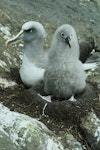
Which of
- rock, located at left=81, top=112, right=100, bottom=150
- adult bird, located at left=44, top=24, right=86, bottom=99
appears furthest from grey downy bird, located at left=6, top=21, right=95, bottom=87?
rock, located at left=81, top=112, right=100, bottom=150

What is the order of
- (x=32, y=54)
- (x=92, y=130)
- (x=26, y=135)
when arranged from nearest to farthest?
(x=26, y=135) → (x=92, y=130) → (x=32, y=54)

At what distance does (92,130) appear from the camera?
5766 millimetres

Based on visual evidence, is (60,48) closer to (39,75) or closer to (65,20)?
(39,75)

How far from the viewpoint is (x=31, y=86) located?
653cm

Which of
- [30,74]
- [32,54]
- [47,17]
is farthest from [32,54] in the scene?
[47,17]

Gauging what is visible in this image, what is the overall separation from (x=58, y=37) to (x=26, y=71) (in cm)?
72

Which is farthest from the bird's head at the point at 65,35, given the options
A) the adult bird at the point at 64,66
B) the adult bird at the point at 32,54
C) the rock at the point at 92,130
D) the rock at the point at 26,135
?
the rock at the point at 26,135

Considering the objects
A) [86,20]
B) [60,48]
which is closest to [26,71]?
[60,48]

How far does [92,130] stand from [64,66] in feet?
2.70

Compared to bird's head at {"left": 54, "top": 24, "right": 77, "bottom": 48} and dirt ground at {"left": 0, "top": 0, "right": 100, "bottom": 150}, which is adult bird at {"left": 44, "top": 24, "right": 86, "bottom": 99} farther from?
dirt ground at {"left": 0, "top": 0, "right": 100, "bottom": 150}

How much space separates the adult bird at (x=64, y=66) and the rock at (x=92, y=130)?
490 millimetres

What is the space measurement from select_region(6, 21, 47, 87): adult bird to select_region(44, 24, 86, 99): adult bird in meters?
0.32

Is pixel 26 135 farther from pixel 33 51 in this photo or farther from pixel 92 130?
pixel 33 51

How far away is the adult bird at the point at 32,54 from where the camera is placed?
6.51m
